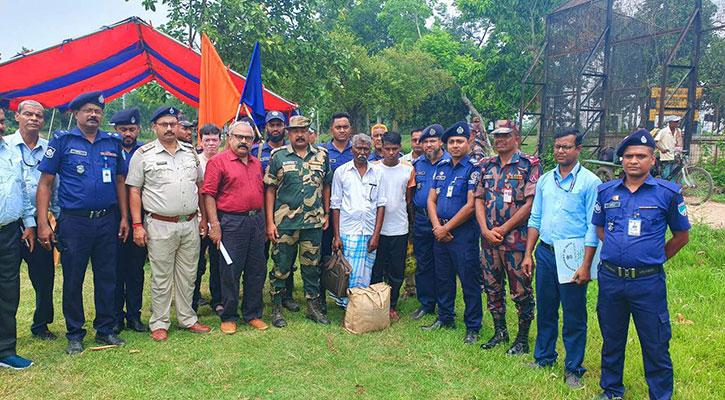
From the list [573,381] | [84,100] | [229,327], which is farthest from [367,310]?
[84,100]

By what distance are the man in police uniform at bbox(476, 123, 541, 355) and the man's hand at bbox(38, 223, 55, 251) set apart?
3.32 metres

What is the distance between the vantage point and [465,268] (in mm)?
4371

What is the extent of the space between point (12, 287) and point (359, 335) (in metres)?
2.74

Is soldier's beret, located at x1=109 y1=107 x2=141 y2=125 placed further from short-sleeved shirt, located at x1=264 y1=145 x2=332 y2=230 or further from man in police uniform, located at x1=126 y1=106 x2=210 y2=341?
short-sleeved shirt, located at x1=264 y1=145 x2=332 y2=230

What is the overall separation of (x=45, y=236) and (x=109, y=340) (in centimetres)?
99

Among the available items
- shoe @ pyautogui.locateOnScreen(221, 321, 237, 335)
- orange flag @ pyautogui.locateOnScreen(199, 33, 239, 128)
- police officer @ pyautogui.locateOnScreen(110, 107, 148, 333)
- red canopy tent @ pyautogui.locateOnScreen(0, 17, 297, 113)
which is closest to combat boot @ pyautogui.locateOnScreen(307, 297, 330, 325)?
shoe @ pyautogui.locateOnScreen(221, 321, 237, 335)

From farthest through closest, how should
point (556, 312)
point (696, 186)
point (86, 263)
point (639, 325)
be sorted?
1. point (696, 186)
2. point (86, 263)
3. point (556, 312)
4. point (639, 325)

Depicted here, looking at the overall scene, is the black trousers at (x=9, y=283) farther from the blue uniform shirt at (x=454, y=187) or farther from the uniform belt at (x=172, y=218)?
the blue uniform shirt at (x=454, y=187)

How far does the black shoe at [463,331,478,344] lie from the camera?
14.4 ft

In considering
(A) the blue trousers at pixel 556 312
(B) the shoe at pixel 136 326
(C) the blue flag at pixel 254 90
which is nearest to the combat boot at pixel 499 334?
(A) the blue trousers at pixel 556 312

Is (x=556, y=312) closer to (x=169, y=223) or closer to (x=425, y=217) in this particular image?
(x=425, y=217)

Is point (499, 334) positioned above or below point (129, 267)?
below

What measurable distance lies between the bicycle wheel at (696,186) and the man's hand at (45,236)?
33.5ft

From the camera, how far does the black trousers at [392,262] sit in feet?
16.4
